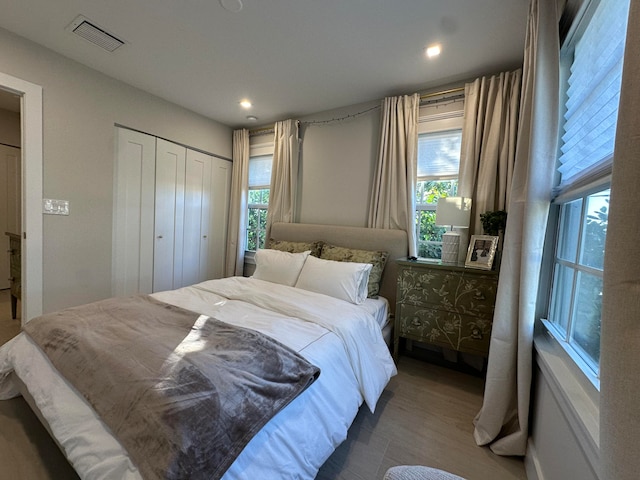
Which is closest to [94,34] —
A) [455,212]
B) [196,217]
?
[196,217]

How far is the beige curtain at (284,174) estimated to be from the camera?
11.3 feet

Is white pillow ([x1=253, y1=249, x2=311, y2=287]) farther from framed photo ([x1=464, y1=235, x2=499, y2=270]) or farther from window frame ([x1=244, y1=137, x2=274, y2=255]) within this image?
framed photo ([x1=464, y1=235, x2=499, y2=270])

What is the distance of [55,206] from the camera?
251cm

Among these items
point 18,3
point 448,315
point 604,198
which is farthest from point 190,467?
point 18,3

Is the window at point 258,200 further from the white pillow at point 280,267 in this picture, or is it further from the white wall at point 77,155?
the white wall at point 77,155

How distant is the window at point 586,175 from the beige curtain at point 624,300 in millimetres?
606

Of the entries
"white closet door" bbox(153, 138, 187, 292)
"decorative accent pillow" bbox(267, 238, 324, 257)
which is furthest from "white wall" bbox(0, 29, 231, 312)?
"decorative accent pillow" bbox(267, 238, 324, 257)

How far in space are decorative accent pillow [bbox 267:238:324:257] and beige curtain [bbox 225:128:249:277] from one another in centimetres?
86

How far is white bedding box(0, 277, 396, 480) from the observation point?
939mm

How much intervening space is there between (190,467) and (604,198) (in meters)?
1.81

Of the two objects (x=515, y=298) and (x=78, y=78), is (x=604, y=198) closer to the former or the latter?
(x=515, y=298)

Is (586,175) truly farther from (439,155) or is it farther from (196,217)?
(196,217)

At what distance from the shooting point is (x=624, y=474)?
495mm

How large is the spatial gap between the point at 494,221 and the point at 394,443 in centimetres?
177
